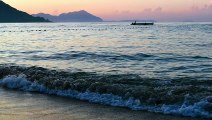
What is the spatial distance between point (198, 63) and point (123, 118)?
1638 cm

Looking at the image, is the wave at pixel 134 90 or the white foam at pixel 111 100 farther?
the wave at pixel 134 90

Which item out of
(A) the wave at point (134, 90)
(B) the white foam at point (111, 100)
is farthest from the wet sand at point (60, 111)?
(A) the wave at point (134, 90)

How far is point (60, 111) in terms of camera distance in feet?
44.1

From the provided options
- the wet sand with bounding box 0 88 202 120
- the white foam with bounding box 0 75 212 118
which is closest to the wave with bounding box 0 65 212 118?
the white foam with bounding box 0 75 212 118

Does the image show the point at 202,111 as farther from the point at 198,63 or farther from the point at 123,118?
the point at 198,63

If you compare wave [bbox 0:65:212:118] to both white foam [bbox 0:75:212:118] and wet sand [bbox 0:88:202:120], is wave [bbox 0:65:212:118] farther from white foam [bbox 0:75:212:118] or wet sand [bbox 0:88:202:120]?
wet sand [bbox 0:88:202:120]

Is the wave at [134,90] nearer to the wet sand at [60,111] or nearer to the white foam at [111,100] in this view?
the white foam at [111,100]

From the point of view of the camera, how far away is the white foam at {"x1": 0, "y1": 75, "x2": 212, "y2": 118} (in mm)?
12953

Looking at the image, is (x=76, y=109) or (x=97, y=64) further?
(x=97, y=64)

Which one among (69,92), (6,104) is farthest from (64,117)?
(69,92)

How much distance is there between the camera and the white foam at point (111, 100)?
42.5ft

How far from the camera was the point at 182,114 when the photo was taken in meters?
12.8

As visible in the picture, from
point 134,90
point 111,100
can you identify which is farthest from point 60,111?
point 134,90

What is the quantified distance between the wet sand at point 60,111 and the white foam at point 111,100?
1.50 feet
